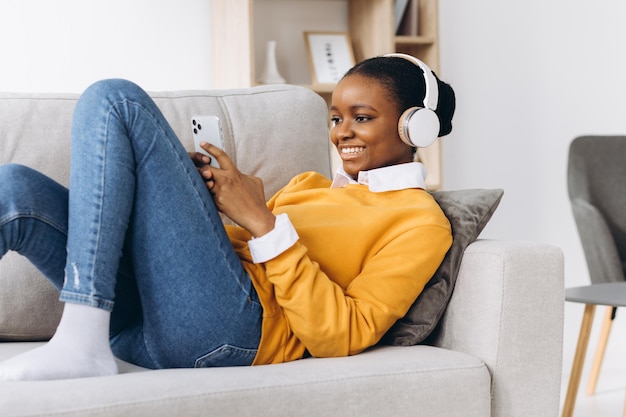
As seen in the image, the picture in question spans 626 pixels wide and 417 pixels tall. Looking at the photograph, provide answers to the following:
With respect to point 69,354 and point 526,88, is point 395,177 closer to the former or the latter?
point 69,354

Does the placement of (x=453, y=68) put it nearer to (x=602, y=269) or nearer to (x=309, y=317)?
(x=602, y=269)

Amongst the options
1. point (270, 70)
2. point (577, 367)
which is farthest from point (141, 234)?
point (270, 70)

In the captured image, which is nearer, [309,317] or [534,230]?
[309,317]

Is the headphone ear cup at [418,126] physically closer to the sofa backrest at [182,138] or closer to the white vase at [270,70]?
the sofa backrest at [182,138]

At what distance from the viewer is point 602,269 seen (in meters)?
2.68

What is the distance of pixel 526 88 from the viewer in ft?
10.7

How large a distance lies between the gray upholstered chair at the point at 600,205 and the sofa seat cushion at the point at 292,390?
1542mm

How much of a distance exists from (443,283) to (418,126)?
28cm

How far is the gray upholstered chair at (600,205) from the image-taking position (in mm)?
2684

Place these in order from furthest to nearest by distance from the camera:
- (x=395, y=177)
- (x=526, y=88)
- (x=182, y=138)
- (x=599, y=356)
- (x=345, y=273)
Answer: (x=526, y=88), (x=599, y=356), (x=182, y=138), (x=395, y=177), (x=345, y=273)

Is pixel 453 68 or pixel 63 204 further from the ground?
pixel 453 68

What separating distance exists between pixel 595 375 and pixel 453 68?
4.33 ft

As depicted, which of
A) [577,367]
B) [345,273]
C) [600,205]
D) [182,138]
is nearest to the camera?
[345,273]

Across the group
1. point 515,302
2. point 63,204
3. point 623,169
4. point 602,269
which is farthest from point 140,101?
point 623,169
